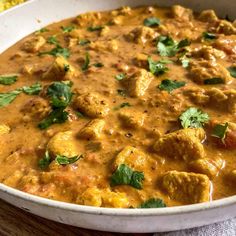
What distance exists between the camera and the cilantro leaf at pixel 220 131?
3232 mm

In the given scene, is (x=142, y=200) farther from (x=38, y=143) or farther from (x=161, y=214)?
(x=38, y=143)

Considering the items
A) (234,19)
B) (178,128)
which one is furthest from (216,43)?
(178,128)

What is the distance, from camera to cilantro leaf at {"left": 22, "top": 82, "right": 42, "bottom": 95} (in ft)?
13.4

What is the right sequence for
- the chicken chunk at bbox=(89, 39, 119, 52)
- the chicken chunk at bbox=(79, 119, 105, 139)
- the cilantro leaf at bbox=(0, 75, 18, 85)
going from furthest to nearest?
the chicken chunk at bbox=(89, 39, 119, 52) < the cilantro leaf at bbox=(0, 75, 18, 85) < the chicken chunk at bbox=(79, 119, 105, 139)

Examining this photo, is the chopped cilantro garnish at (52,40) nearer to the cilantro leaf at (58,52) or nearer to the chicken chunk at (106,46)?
the cilantro leaf at (58,52)

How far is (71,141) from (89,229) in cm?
82

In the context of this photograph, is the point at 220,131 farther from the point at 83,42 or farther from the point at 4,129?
the point at 83,42

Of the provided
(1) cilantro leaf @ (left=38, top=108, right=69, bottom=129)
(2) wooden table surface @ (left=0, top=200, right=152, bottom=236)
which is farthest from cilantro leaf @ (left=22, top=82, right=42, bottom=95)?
(2) wooden table surface @ (left=0, top=200, right=152, bottom=236)

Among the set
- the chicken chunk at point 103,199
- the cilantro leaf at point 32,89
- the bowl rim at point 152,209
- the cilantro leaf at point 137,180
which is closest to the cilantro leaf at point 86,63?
the cilantro leaf at point 32,89

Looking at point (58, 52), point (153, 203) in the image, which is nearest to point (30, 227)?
point (153, 203)

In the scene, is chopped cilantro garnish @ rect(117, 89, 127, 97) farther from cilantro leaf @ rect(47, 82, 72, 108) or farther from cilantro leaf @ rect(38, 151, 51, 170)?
cilantro leaf @ rect(38, 151, 51, 170)

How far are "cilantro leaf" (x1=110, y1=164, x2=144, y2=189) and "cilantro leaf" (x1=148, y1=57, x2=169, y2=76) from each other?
1.41 metres

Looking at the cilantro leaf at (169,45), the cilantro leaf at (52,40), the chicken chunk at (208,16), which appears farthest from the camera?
the chicken chunk at (208,16)

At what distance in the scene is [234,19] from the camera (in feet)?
17.3
